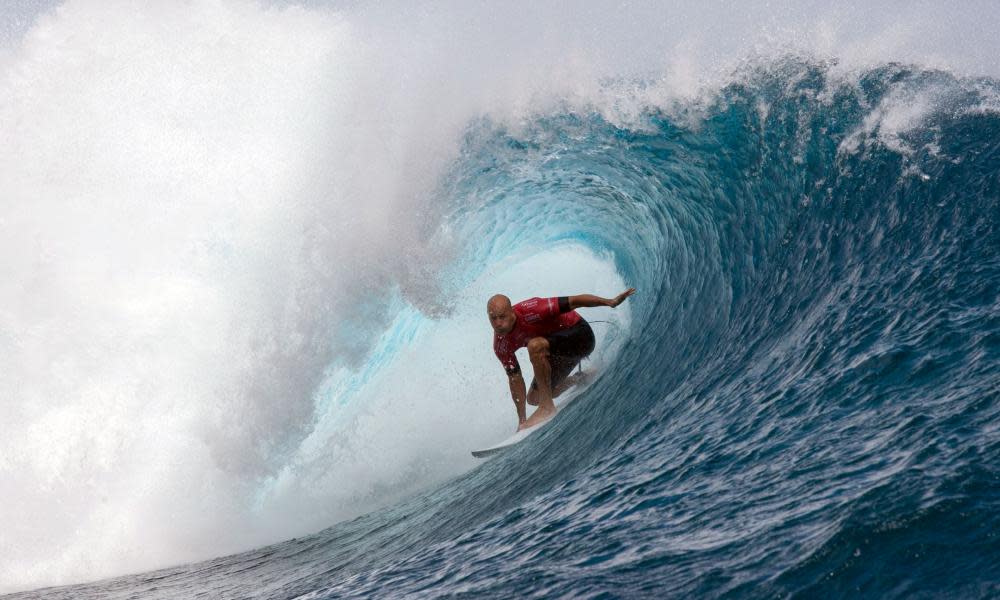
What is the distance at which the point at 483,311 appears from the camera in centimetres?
1140

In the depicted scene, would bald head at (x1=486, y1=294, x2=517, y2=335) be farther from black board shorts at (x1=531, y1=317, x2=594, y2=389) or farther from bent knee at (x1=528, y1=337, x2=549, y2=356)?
Answer: black board shorts at (x1=531, y1=317, x2=594, y2=389)

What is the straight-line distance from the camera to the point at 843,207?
6.51 metres

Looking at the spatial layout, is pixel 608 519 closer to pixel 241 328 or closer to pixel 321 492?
pixel 321 492

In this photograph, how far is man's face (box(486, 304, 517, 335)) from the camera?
23.0ft

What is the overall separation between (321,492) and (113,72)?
29.2ft

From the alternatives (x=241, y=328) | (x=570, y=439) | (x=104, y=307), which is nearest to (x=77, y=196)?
(x=104, y=307)

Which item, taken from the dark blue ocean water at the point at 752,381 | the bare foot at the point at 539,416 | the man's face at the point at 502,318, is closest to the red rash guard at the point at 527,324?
the man's face at the point at 502,318

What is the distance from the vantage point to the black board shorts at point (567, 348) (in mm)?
7779

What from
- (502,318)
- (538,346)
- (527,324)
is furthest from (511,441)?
(502,318)

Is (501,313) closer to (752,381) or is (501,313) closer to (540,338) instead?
(540,338)

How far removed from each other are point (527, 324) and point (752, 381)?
2454 mm

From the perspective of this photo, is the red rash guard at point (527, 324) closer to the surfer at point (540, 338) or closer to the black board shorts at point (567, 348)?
the surfer at point (540, 338)

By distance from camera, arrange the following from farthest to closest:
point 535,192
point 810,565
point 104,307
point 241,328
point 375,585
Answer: point 104,307, point 535,192, point 241,328, point 375,585, point 810,565

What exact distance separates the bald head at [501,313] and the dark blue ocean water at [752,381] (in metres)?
0.93
